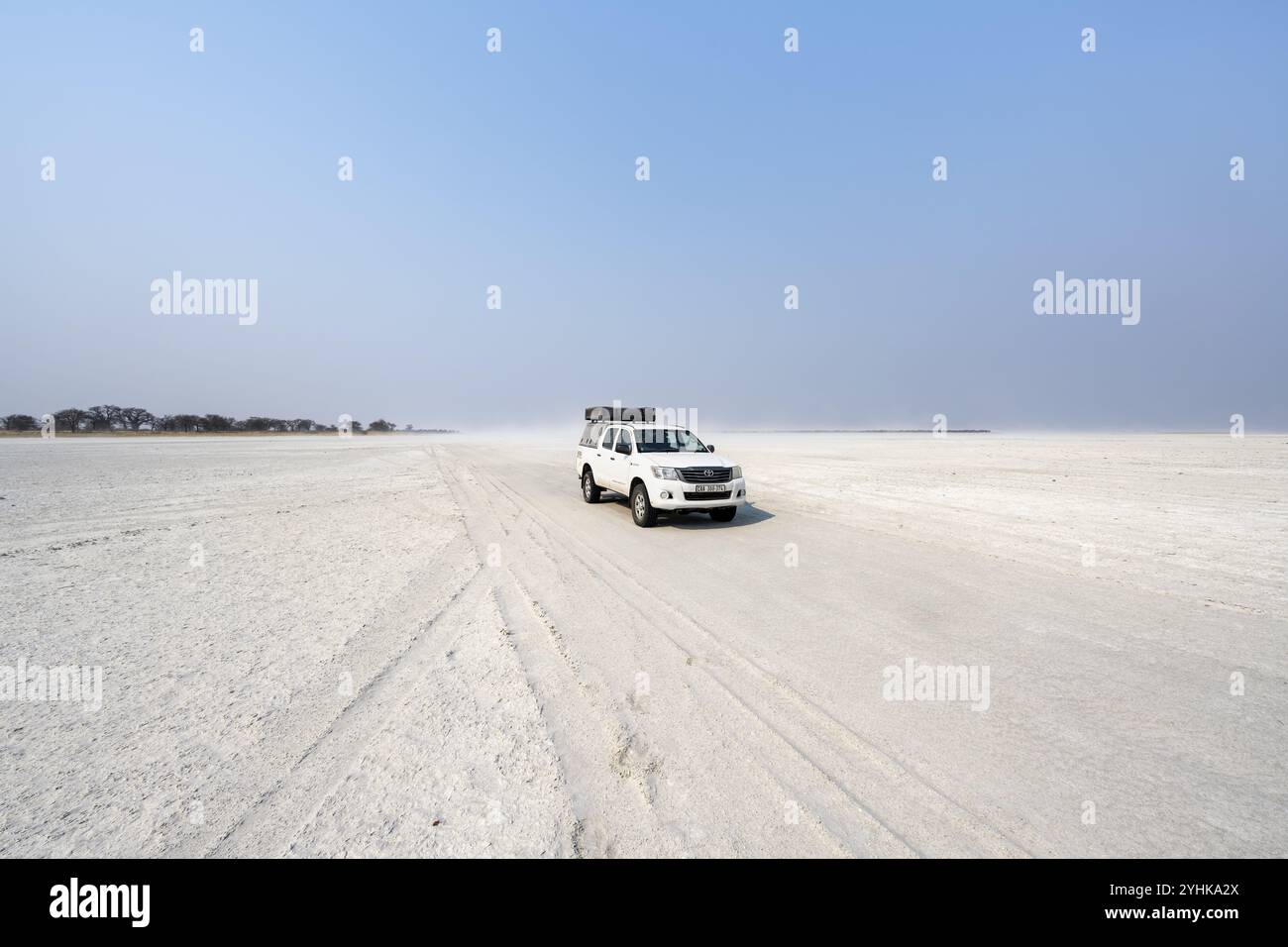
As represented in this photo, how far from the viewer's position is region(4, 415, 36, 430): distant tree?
273 ft

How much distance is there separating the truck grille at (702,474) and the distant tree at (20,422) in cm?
12218

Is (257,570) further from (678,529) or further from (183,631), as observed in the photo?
(678,529)

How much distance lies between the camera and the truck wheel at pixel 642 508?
1017 centimetres

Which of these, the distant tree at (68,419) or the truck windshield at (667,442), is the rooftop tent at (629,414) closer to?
the truck windshield at (667,442)

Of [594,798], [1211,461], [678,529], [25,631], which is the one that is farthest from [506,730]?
[1211,461]

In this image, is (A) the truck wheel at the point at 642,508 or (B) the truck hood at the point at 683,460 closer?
(A) the truck wheel at the point at 642,508

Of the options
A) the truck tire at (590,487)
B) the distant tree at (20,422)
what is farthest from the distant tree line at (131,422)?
the truck tire at (590,487)

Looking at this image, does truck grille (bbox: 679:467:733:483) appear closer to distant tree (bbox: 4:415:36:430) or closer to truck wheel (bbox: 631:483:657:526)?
truck wheel (bbox: 631:483:657:526)

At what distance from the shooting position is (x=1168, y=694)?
3742mm

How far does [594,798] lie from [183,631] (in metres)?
4.61

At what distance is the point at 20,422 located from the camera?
83.2 m
